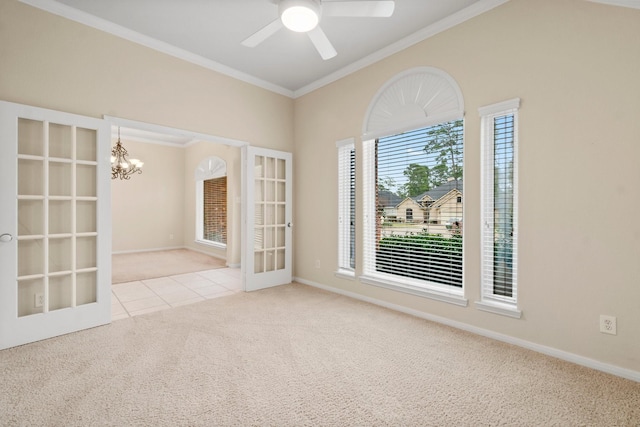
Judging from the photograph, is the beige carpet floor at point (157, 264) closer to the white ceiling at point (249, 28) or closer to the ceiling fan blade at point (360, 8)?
the white ceiling at point (249, 28)

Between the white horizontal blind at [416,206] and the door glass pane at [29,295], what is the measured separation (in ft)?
10.5

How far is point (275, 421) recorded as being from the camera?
1.58 m

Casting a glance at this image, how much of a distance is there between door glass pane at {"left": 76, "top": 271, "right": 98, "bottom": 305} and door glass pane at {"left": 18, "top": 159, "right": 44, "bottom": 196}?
84cm

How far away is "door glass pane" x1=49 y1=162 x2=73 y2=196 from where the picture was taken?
2.63m

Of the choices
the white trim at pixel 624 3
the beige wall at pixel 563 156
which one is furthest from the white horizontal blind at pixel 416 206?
the white trim at pixel 624 3

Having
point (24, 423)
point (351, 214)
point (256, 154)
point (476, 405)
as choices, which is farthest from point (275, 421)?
point (256, 154)

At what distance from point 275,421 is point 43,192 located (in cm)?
271

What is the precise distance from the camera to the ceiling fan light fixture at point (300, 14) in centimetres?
201

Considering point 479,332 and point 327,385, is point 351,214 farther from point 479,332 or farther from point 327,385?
point 327,385

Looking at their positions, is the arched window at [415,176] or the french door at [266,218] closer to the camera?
the arched window at [415,176]

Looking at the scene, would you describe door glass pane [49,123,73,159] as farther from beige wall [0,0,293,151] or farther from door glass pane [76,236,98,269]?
door glass pane [76,236,98,269]

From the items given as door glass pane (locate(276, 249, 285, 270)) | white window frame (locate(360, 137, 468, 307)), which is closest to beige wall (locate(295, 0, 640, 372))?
white window frame (locate(360, 137, 468, 307))

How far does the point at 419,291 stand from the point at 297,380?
1641 mm

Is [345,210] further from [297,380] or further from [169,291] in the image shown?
[169,291]
